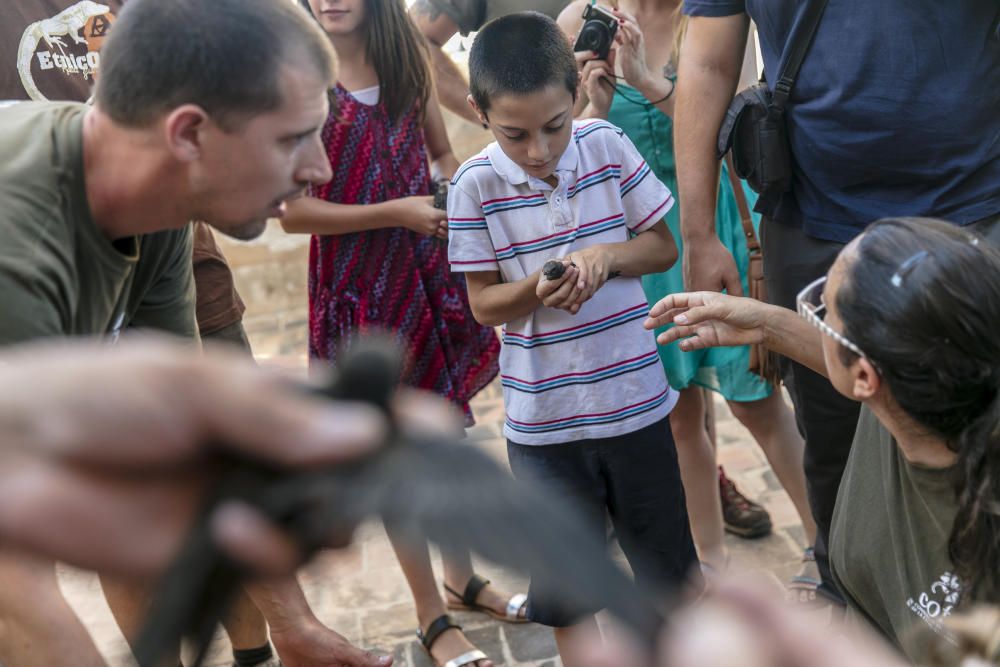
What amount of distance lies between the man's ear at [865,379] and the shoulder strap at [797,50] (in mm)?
971

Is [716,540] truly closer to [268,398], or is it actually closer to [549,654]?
[549,654]

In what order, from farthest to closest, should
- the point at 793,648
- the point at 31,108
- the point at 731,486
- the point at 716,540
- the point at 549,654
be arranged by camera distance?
the point at 731,486 < the point at 716,540 < the point at 549,654 < the point at 31,108 < the point at 793,648

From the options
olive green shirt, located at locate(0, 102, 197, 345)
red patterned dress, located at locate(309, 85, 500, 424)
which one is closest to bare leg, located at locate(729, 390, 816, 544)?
red patterned dress, located at locate(309, 85, 500, 424)

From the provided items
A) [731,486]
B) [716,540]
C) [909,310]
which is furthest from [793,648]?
[731,486]

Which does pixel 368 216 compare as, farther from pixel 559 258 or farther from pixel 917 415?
pixel 917 415

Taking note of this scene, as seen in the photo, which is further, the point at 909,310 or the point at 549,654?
the point at 549,654

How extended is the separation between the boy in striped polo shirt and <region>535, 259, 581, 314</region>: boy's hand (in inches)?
4.1

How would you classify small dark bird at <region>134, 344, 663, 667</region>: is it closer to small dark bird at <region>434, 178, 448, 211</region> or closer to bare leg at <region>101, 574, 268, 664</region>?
bare leg at <region>101, 574, 268, 664</region>

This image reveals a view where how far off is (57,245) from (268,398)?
104 cm

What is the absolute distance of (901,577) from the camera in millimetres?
1893

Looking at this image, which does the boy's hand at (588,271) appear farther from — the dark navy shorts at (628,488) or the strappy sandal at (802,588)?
the strappy sandal at (802,588)

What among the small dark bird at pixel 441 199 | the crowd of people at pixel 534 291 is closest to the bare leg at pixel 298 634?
the crowd of people at pixel 534 291

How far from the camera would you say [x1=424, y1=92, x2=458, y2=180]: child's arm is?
326 cm

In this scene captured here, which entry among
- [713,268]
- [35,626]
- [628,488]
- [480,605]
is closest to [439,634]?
[480,605]
